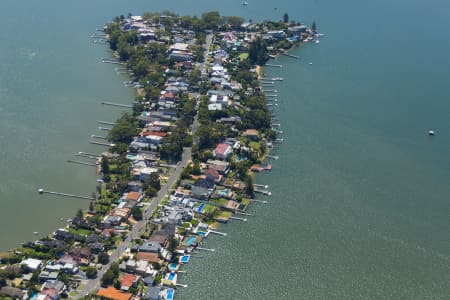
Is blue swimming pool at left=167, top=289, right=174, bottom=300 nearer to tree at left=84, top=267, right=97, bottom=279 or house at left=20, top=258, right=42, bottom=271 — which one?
tree at left=84, top=267, right=97, bottom=279

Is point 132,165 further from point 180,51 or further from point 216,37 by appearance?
point 216,37

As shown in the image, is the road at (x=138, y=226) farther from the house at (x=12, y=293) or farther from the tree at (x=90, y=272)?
the house at (x=12, y=293)

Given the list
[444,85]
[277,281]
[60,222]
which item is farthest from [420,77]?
[60,222]

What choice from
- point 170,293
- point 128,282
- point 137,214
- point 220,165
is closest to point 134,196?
point 137,214

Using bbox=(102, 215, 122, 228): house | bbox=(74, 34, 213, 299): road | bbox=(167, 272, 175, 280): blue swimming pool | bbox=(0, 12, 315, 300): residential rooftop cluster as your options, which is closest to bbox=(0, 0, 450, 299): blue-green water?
bbox=(167, 272, 175, 280): blue swimming pool

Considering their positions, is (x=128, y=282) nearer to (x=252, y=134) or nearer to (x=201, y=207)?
(x=201, y=207)

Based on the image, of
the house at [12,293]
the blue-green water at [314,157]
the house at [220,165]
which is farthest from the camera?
the house at [220,165]

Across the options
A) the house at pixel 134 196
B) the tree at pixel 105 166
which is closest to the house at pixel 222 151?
the house at pixel 134 196
